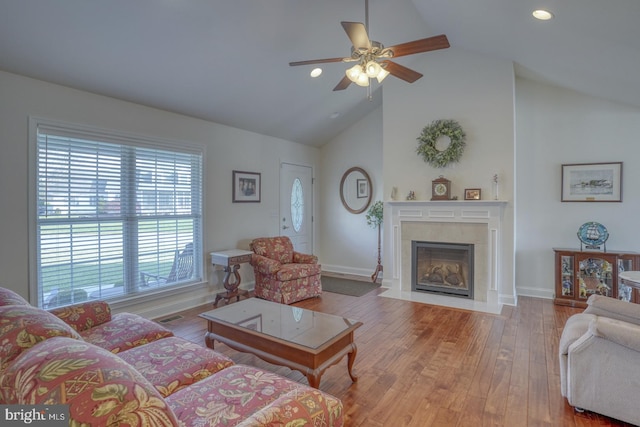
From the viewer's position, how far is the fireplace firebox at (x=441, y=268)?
488 cm

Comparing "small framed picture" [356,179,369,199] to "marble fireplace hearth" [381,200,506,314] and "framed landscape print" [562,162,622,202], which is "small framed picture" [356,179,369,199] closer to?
"marble fireplace hearth" [381,200,506,314]

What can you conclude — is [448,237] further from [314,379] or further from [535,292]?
[314,379]

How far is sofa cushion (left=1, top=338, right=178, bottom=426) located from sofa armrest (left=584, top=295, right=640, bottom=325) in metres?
2.81

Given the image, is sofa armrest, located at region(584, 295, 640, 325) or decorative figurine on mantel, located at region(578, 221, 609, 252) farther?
decorative figurine on mantel, located at region(578, 221, 609, 252)

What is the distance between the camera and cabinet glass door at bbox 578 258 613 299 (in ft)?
13.9

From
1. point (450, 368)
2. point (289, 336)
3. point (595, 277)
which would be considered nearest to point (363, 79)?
point (289, 336)

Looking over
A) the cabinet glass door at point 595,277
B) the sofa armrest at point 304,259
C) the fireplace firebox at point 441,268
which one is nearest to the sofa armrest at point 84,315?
the sofa armrest at point 304,259

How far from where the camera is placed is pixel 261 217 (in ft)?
18.5

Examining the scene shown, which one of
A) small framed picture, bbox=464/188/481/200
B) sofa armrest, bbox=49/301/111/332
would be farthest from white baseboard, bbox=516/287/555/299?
sofa armrest, bbox=49/301/111/332

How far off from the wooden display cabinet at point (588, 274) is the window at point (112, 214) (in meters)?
4.92

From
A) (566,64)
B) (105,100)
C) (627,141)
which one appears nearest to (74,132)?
(105,100)

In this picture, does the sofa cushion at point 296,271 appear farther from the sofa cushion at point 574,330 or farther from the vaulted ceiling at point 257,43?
the sofa cushion at point 574,330

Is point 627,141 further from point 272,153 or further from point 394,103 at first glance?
point 272,153

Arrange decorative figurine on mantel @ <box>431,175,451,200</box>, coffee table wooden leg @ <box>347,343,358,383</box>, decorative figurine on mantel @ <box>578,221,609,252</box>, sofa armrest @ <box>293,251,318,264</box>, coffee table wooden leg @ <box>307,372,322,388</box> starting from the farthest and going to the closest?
1. sofa armrest @ <box>293,251,318,264</box>
2. decorative figurine on mantel @ <box>431,175,451,200</box>
3. decorative figurine on mantel @ <box>578,221,609,252</box>
4. coffee table wooden leg @ <box>347,343,358,383</box>
5. coffee table wooden leg @ <box>307,372,322,388</box>
